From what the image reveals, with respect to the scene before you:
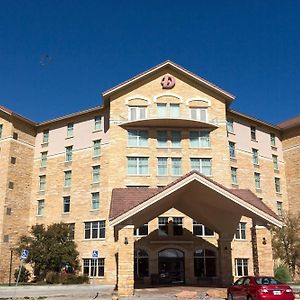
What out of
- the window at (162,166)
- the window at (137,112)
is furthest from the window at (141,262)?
the window at (137,112)

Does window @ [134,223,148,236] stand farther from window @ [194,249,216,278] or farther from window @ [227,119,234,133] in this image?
window @ [227,119,234,133]

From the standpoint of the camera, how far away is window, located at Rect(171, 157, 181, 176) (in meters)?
42.0

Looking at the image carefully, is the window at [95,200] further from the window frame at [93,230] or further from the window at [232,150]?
the window at [232,150]

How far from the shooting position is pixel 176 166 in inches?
1662

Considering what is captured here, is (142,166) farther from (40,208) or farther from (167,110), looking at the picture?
(40,208)

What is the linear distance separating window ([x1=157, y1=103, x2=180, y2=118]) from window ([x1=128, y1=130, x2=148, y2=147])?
242 cm

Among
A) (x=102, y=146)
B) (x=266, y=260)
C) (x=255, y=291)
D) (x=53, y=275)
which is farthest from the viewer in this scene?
(x=102, y=146)

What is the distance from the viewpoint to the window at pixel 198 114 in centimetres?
4297

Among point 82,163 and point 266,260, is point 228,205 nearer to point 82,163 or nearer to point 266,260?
point 266,260

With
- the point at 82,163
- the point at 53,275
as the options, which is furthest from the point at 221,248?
the point at 82,163

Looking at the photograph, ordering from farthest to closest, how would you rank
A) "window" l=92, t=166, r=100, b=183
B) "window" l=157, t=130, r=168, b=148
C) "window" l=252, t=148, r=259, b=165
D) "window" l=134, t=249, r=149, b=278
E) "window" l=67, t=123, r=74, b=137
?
"window" l=252, t=148, r=259, b=165 → "window" l=67, t=123, r=74, b=137 → "window" l=92, t=166, r=100, b=183 → "window" l=157, t=130, r=168, b=148 → "window" l=134, t=249, r=149, b=278

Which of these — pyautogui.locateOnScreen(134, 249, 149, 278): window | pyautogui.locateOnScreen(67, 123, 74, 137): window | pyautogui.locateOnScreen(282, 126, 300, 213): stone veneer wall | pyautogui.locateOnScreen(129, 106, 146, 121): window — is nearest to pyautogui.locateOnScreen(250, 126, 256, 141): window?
pyautogui.locateOnScreen(282, 126, 300, 213): stone veneer wall

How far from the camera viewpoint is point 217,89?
143ft

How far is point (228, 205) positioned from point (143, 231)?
17.6m
